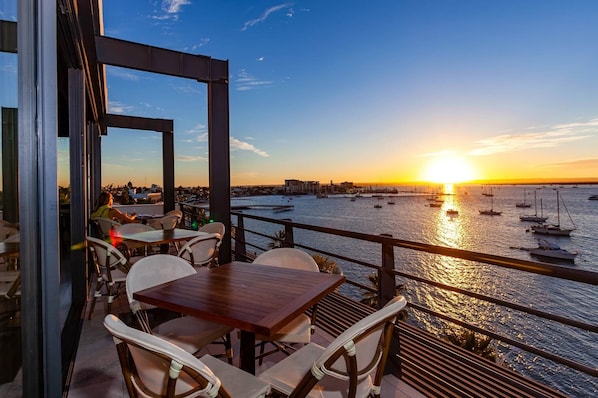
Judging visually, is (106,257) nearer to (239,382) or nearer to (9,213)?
(9,213)

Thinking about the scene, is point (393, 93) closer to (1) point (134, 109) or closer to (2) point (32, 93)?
(1) point (134, 109)

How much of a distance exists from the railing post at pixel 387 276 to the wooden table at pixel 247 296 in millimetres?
586

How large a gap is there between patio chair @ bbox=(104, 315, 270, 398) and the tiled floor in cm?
110

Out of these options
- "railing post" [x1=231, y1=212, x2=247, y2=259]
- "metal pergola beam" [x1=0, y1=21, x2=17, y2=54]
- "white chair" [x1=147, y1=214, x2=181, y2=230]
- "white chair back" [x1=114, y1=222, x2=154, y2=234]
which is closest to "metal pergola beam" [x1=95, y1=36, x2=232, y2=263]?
"railing post" [x1=231, y1=212, x2=247, y2=259]

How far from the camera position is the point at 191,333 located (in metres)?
1.85

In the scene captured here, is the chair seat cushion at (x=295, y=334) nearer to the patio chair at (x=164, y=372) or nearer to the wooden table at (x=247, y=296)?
the wooden table at (x=247, y=296)

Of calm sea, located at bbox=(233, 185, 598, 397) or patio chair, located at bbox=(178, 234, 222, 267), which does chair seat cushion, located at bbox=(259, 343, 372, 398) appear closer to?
patio chair, located at bbox=(178, 234, 222, 267)

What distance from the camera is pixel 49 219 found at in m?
1.39

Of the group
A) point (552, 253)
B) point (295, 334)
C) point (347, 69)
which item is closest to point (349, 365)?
point (295, 334)

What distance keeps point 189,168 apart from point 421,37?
9.93 metres

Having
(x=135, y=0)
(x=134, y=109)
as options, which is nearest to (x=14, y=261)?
(x=135, y=0)

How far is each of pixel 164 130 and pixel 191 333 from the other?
7.54 meters

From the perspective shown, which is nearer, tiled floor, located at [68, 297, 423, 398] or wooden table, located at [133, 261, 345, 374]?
wooden table, located at [133, 261, 345, 374]

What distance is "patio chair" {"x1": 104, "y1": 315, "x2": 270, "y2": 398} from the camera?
0.90 metres
